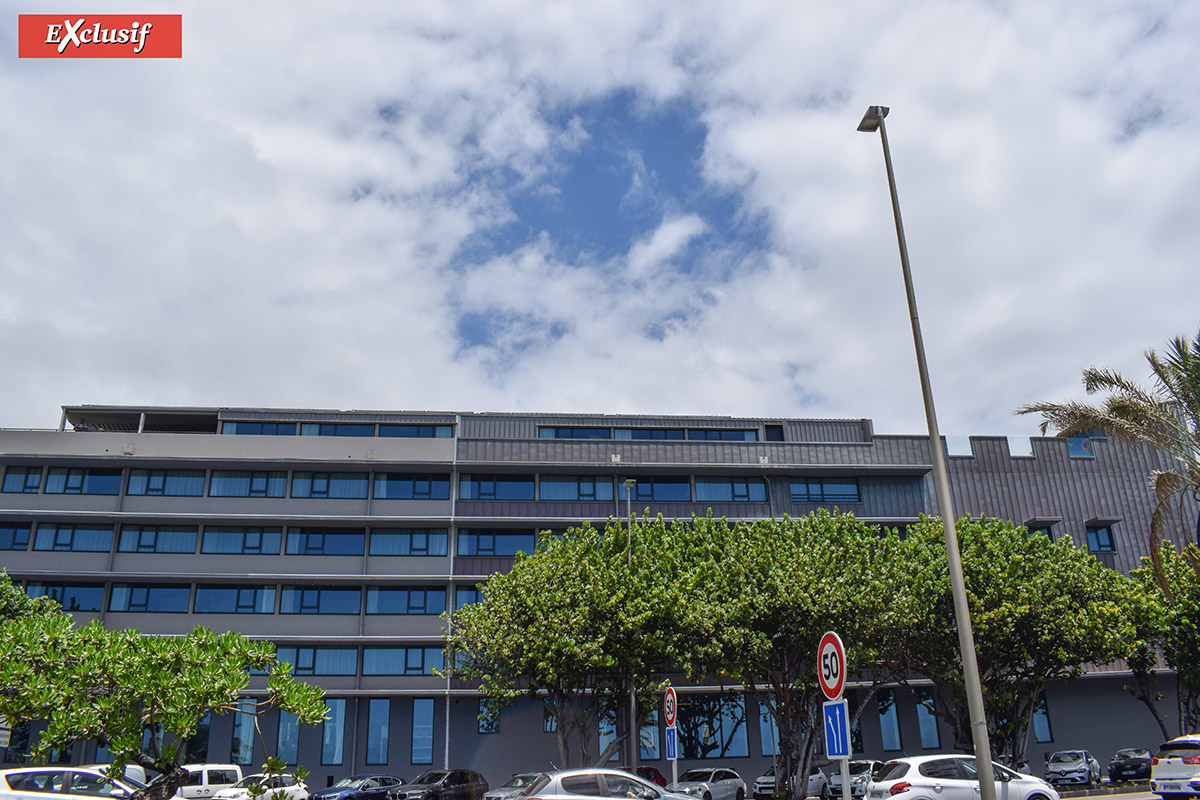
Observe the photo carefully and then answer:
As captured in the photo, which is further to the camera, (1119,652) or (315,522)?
(315,522)

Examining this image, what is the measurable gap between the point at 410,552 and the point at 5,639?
29.8 m

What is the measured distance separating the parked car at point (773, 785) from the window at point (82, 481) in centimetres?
3047

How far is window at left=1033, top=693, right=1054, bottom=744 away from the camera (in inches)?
1582

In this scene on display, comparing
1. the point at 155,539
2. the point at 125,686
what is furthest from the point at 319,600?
the point at 125,686

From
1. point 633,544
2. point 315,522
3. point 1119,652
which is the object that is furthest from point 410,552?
point 1119,652

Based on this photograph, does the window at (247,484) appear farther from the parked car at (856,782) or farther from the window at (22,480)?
the parked car at (856,782)

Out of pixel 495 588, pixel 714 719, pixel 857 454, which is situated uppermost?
pixel 857 454

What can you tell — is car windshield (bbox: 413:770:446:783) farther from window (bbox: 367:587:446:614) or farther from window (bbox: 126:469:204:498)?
window (bbox: 126:469:204:498)

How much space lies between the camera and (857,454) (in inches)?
→ 1662

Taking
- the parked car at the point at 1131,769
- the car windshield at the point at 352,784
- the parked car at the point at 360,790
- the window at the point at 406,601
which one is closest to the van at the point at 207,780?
the parked car at the point at 360,790

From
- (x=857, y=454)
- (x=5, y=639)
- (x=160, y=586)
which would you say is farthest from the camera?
(x=857, y=454)

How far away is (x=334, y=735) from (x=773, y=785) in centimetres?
1860

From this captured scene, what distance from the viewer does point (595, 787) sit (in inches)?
623

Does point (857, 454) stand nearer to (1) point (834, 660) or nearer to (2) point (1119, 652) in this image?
(2) point (1119, 652)
